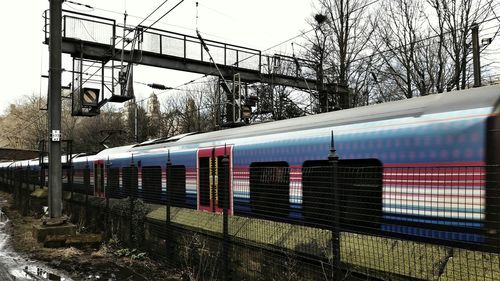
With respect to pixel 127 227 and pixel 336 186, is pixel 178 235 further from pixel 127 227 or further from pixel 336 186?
pixel 336 186

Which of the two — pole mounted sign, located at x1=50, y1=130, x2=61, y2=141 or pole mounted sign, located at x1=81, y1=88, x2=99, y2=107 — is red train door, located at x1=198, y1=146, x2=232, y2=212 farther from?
pole mounted sign, located at x1=81, y1=88, x2=99, y2=107

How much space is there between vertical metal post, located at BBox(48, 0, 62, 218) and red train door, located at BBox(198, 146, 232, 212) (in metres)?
3.98

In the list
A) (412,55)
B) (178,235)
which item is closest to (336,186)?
(178,235)

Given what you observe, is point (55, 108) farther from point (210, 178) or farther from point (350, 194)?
point (350, 194)

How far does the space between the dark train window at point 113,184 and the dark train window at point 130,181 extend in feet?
0.82

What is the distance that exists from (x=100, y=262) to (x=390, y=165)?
6.43m

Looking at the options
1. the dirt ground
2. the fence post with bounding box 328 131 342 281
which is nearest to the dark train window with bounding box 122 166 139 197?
the dirt ground

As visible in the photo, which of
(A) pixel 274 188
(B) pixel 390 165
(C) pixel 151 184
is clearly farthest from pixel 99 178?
(B) pixel 390 165

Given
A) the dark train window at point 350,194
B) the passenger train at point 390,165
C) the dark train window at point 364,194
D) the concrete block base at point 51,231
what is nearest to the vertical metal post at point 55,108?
the concrete block base at point 51,231

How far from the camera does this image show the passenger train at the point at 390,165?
4.69 metres

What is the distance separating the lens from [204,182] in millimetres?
11125

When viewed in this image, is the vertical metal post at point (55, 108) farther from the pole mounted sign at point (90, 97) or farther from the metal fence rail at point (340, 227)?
the pole mounted sign at point (90, 97)

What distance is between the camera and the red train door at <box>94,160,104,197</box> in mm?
19141

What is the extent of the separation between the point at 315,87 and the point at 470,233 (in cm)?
1871
